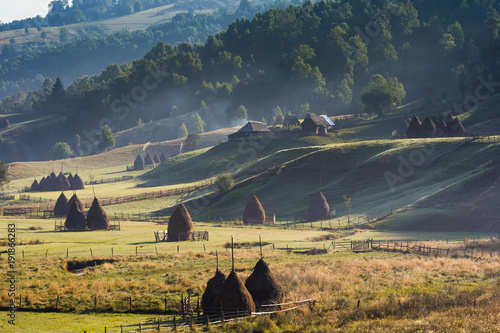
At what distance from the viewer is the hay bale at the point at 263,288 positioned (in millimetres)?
39875

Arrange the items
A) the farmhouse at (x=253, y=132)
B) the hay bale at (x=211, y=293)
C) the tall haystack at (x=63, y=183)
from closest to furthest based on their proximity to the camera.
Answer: the hay bale at (x=211, y=293), the tall haystack at (x=63, y=183), the farmhouse at (x=253, y=132)

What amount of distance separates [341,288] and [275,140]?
114 metres

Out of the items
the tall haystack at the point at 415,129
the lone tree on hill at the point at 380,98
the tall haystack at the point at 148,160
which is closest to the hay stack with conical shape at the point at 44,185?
the tall haystack at the point at 148,160

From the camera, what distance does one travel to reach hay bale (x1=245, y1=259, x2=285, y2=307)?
39.9 meters

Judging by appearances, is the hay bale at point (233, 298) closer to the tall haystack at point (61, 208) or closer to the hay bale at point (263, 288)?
the hay bale at point (263, 288)

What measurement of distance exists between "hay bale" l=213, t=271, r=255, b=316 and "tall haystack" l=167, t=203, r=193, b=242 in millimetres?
37042

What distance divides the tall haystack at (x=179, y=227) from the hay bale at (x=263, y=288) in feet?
114

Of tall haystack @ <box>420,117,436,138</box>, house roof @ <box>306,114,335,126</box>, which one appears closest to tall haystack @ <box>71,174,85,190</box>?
house roof @ <box>306,114,335,126</box>

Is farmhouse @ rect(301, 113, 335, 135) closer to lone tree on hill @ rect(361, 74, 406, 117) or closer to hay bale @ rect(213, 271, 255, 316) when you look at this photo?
lone tree on hill @ rect(361, 74, 406, 117)

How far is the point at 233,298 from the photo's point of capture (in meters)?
37.4

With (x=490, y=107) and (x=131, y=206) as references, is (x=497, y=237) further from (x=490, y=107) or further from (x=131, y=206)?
(x=490, y=107)

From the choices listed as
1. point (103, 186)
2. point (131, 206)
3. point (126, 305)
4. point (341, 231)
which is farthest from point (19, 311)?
point (103, 186)

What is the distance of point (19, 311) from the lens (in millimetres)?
41375

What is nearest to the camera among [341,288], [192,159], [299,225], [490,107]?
[341,288]
